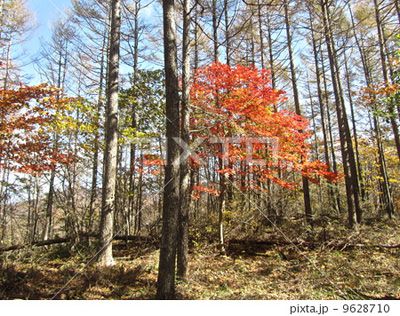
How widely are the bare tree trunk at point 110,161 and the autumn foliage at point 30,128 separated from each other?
251cm

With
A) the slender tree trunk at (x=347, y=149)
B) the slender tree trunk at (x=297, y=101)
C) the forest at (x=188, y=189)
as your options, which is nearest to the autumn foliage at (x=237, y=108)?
the forest at (x=188, y=189)

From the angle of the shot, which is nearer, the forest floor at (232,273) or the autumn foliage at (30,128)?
the forest floor at (232,273)

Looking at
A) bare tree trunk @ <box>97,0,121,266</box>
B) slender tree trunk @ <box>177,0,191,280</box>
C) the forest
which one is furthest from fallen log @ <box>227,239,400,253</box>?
bare tree trunk @ <box>97,0,121,266</box>

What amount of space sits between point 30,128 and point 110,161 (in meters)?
3.99

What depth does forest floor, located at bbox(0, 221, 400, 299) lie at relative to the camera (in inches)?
198

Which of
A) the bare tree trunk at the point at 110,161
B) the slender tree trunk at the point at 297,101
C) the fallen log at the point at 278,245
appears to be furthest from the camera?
the slender tree trunk at the point at 297,101

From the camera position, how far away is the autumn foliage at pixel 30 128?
854 centimetres

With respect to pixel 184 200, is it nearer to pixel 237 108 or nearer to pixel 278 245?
pixel 237 108

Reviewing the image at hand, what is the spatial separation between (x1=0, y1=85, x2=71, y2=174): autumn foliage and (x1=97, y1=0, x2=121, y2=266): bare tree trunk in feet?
8.23

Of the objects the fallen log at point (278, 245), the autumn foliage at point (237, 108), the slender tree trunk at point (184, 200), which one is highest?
the autumn foliage at point (237, 108)

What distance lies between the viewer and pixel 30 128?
9031 mm

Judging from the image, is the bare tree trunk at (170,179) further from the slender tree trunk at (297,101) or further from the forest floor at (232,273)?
the slender tree trunk at (297,101)

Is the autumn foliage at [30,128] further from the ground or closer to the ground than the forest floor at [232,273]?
further from the ground
